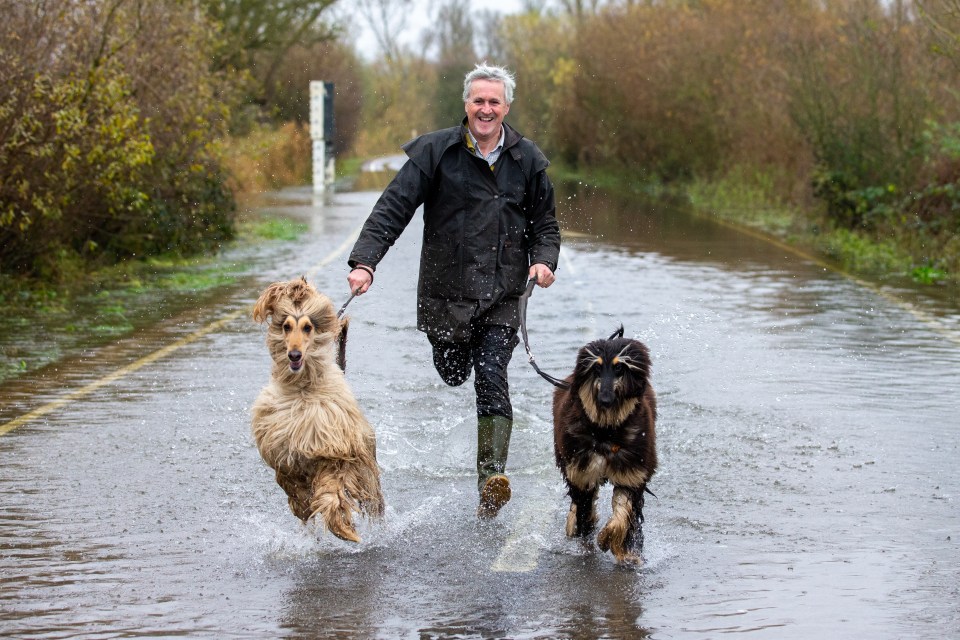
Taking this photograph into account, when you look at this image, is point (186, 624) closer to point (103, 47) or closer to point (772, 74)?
point (103, 47)

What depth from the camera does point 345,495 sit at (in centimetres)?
673

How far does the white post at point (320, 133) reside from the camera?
161 ft

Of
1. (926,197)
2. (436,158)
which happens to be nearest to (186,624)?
(436,158)

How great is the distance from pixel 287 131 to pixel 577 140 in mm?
10860

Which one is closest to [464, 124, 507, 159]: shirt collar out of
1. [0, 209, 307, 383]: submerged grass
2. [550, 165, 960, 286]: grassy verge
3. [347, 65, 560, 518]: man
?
[347, 65, 560, 518]: man

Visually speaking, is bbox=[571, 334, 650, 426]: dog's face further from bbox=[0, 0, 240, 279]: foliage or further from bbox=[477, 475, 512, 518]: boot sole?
bbox=[0, 0, 240, 279]: foliage

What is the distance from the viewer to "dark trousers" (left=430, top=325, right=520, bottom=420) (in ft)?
25.6

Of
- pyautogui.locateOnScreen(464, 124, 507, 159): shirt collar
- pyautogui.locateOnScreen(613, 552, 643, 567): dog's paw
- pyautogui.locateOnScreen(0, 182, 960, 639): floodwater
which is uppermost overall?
pyautogui.locateOnScreen(464, 124, 507, 159): shirt collar

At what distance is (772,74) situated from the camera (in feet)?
114

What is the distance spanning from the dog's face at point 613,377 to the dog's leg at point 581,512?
0.43 m

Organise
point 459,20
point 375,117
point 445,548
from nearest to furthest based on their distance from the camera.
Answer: point 445,548, point 375,117, point 459,20

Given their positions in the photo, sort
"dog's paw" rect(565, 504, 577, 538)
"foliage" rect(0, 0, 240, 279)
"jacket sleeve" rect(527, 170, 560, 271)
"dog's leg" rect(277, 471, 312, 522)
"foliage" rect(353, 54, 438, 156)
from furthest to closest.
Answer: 1. "foliage" rect(353, 54, 438, 156)
2. "foliage" rect(0, 0, 240, 279)
3. "jacket sleeve" rect(527, 170, 560, 271)
4. "dog's paw" rect(565, 504, 577, 538)
5. "dog's leg" rect(277, 471, 312, 522)

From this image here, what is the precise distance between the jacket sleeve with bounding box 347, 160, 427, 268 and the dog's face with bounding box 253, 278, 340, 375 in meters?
0.98

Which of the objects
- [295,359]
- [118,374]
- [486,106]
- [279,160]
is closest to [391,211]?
[486,106]
